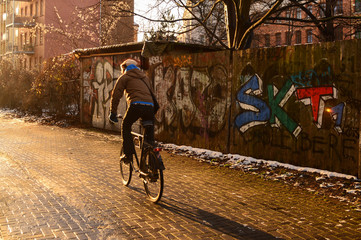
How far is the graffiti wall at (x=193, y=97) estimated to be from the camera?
10.7 m

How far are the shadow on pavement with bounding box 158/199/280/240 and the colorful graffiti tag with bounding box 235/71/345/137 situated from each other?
3399mm

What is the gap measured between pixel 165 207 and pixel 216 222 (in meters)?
0.93

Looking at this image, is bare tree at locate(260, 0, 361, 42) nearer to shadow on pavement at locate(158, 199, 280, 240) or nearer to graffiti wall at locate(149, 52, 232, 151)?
graffiti wall at locate(149, 52, 232, 151)

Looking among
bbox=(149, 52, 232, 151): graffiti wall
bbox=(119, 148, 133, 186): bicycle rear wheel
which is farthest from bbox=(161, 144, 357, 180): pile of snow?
bbox=(119, 148, 133, 186): bicycle rear wheel

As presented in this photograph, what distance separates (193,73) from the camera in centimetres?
1170

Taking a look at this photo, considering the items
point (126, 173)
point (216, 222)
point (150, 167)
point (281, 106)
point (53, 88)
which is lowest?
point (216, 222)

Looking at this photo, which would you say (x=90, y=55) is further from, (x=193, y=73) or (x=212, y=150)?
(x=212, y=150)

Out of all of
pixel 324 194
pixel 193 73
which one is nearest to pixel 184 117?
pixel 193 73

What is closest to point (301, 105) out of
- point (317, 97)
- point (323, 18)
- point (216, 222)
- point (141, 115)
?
point (317, 97)

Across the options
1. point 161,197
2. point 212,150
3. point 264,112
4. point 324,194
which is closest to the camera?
point 161,197

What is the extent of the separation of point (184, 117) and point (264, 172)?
3925mm

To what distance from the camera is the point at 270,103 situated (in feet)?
30.6

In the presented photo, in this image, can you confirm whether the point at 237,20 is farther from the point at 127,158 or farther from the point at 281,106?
the point at 127,158

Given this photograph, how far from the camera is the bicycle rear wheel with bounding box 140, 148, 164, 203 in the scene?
20.1 ft
